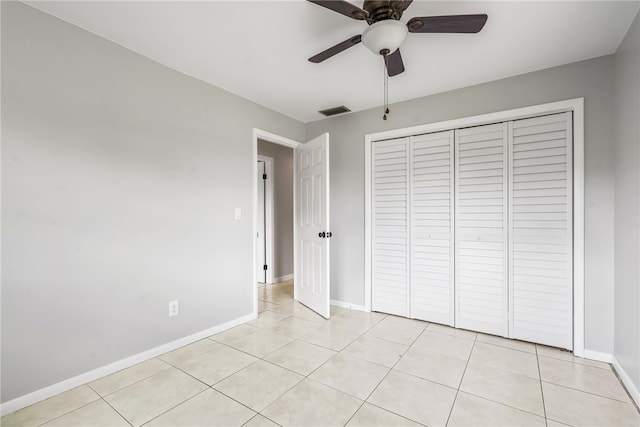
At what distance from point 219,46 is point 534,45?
2321 millimetres

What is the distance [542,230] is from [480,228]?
0.47 meters

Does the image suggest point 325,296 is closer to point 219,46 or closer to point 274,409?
point 274,409

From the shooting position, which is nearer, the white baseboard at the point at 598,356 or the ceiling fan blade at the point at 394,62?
the ceiling fan blade at the point at 394,62

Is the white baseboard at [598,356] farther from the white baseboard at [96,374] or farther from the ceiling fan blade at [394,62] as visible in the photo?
the white baseboard at [96,374]

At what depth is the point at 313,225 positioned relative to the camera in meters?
3.44

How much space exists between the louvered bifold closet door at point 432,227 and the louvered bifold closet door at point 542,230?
1.76ft

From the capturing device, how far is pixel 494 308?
2.73 metres

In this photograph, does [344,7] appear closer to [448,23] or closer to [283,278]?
[448,23]

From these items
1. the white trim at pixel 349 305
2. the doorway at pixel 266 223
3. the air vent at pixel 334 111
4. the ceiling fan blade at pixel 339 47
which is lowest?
the white trim at pixel 349 305

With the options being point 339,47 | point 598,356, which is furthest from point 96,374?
point 598,356

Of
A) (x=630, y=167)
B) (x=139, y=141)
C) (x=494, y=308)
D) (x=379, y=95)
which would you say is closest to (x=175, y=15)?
(x=139, y=141)

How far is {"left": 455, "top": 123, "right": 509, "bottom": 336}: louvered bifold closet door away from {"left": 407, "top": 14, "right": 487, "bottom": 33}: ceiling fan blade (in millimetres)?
1429

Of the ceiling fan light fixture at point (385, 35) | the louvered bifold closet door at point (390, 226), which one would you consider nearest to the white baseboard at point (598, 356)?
the louvered bifold closet door at point (390, 226)

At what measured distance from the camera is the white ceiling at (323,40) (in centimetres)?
177
